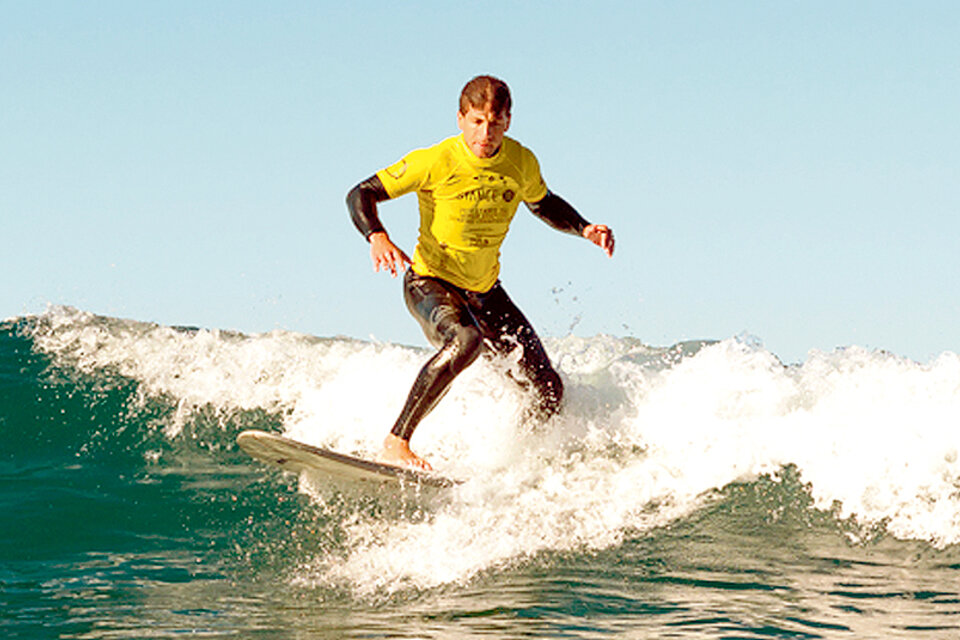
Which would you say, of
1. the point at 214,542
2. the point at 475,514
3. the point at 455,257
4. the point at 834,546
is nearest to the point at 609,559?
the point at 475,514

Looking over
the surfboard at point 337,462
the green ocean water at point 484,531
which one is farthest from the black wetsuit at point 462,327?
the green ocean water at point 484,531

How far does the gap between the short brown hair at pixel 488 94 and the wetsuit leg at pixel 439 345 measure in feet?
3.81

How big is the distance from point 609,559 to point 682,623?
1.20 metres

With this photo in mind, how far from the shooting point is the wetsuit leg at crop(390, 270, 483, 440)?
19.2ft

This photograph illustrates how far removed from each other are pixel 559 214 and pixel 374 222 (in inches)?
53.1

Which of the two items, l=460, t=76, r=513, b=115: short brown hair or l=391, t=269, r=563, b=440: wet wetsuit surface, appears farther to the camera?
l=391, t=269, r=563, b=440: wet wetsuit surface

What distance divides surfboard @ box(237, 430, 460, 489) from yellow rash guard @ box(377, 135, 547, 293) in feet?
4.14

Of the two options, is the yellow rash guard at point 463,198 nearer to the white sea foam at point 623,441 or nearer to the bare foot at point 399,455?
the white sea foam at point 623,441

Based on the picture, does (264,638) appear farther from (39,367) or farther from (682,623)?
(39,367)

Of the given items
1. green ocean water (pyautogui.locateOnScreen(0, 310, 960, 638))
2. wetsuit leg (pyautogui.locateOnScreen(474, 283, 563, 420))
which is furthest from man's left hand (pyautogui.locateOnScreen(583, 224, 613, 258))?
A: green ocean water (pyautogui.locateOnScreen(0, 310, 960, 638))

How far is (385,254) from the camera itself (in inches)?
223

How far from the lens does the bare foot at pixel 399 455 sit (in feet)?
19.5

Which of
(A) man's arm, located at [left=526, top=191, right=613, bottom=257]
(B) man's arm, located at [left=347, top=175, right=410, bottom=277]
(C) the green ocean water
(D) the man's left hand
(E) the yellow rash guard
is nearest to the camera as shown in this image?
(C) the green ocean water

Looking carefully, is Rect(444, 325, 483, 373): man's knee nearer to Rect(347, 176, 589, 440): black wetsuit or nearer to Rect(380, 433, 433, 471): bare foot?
Rect(347, 176, 589, 440): black wetsuit
